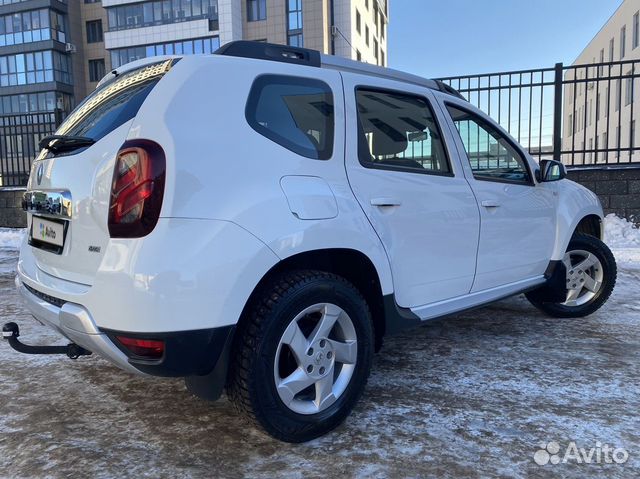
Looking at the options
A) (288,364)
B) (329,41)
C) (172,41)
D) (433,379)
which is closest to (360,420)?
(288,364)

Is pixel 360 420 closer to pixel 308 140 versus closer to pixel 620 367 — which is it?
pixel 308 140

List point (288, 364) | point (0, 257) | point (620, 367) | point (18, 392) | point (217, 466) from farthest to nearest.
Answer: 1. point (0, 257)
2. point (620, 367)
3. point (18, 392)
4. point (288, 364)
5. point (217, 466)

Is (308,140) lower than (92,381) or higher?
higher

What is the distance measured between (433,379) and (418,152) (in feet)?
4.41

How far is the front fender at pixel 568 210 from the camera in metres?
4.00

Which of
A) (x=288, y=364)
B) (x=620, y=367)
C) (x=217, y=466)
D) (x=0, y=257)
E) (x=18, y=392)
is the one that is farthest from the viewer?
(x=0, y=257)

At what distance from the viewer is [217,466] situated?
2.19m

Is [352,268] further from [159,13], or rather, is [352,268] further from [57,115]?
[159,13]

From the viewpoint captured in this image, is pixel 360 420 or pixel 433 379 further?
pixel 433 379

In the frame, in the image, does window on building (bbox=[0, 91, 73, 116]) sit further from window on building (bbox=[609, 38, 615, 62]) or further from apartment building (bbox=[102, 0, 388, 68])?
window on building (bbox=[609, 38, 615, 62])

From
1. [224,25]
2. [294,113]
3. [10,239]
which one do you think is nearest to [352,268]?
[294,113]

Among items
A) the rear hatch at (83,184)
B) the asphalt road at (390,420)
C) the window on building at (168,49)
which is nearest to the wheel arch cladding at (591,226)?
the asphalt road at (390,420)

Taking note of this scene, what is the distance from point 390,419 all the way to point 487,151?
2066 mm

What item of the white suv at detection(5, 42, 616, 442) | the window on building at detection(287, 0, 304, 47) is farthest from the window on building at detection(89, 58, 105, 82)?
the white suv at detection(5, 42, 616, 442)
